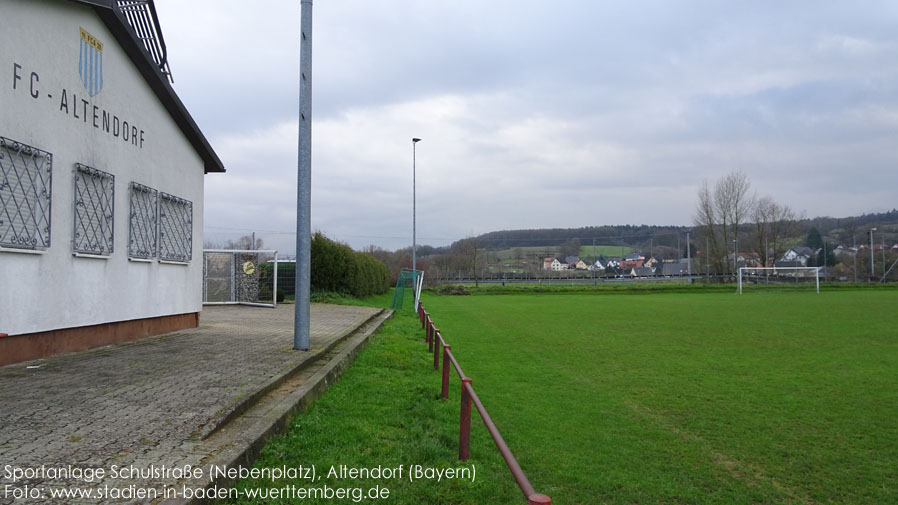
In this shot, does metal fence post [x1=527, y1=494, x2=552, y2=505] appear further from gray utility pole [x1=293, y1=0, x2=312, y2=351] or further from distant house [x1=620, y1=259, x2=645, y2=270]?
distant house [x1=620, y1=259, x2=645, y2=270]

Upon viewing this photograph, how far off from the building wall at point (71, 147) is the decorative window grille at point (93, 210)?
13 centimetres

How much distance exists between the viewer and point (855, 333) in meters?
16.2

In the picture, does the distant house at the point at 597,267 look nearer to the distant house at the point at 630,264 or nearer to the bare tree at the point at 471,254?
the distant house at the point at 630,264

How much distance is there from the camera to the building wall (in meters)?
7.17

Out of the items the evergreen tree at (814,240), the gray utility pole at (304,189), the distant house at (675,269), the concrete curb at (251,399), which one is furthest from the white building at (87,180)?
the evergreen tree at (814,240)

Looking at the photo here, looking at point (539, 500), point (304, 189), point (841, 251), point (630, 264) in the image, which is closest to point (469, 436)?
point (539, 500)

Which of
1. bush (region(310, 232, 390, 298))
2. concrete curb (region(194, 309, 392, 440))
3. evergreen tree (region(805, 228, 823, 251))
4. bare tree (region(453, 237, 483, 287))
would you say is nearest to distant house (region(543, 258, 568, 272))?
bare tree (region(453, 237, 483, 287))

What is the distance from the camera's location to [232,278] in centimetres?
2170

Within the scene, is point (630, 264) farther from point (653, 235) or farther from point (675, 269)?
point (653, 235)

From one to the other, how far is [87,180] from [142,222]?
70.3 inches

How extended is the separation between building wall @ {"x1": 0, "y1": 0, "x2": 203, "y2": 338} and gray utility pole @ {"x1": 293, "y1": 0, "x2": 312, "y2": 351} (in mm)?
2773

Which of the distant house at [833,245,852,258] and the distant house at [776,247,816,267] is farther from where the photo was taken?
the distant house at [776,247,816,267]

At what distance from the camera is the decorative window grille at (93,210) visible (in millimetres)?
8391

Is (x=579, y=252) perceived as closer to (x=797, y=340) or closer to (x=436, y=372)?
(x=797, y=340)
